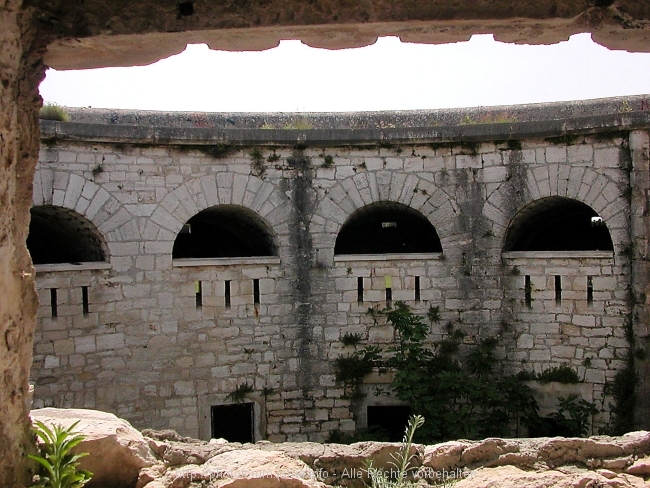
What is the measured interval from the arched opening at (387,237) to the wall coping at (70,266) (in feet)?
13.9

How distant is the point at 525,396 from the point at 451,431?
1451mm

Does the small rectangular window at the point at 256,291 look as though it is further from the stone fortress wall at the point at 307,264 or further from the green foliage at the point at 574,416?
the green foliage at the point at 574,416

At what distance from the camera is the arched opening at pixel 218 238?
10.2m

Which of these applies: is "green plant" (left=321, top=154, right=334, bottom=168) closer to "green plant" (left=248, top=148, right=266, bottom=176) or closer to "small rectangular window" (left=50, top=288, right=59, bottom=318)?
"green plant" (left=248, top=148, right=266, bottom=176)

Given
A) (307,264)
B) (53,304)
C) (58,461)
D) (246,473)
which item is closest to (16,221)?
(58,461)

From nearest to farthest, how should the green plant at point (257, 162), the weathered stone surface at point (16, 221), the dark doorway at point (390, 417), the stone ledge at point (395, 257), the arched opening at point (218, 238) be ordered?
1. the weathered stone surface at point (16, 221)
2. the green plant at point (257, 162)
3. the stone ledge at point (395, 257)
4. the dark doorway at point (390, 417)
5. the arched opening at point (218, 238)

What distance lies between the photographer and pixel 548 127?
8.77m

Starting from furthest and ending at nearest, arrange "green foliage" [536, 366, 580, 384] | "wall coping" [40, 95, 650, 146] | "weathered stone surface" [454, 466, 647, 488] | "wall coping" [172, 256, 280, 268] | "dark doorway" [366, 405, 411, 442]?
"dark doorway" [366, 405, 411, 442], "wall coping" [172, 256, 280, 268], "green foliage" [536, 366, 580, 384], "wall coping" [40, 95, 650, 146], "weathered stone surface" [454, 466, 647, 488]

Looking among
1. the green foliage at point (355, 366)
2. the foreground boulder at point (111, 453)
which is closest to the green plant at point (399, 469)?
the foreground boulder at point (111, 453)

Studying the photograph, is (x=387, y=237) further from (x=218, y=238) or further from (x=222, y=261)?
(x=222, y=261)

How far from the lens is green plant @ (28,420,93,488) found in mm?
3314

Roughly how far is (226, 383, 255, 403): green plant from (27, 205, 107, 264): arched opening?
2835 millimetres

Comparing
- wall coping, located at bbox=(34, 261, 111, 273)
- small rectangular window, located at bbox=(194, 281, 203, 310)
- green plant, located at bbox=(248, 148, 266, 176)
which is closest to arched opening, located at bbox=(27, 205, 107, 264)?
wall coping, located at bbox=(34, 261, 111, 273)

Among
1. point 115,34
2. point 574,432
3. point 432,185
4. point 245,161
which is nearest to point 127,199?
point 245,161
